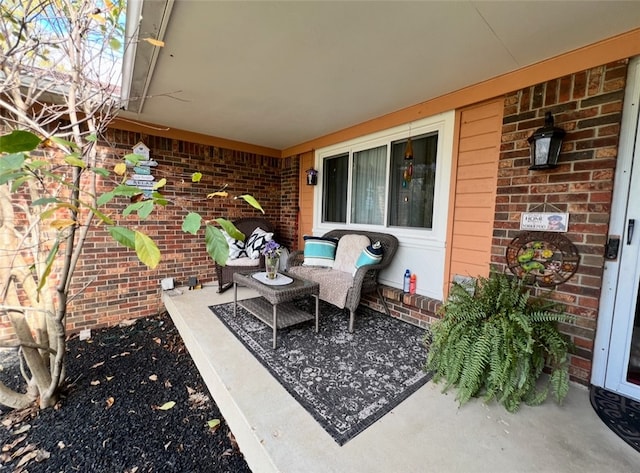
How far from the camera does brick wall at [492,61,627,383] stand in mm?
1737

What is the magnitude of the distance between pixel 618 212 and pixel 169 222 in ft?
14.0

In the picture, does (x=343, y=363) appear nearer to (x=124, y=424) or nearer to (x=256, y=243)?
(x=124, y=424)

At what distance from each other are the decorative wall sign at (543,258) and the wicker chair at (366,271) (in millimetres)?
1067

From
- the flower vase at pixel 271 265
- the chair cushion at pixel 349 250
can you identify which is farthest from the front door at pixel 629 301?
the flower vase at pixel 271 265

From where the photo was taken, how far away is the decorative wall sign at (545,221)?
189 cm

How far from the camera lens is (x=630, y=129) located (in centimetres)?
171

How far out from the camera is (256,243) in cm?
372

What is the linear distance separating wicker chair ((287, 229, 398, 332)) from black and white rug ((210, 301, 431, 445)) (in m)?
0.26

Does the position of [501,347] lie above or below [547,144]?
below

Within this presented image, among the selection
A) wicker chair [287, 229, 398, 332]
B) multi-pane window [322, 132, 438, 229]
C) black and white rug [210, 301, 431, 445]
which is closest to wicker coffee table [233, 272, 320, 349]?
black and white rug [210, 301, 431, 445]

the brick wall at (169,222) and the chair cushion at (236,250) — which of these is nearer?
the brick wall at (169,222)

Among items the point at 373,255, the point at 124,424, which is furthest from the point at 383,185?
the point at 124,424

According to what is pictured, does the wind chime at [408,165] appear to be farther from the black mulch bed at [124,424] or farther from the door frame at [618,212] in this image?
the black mulch bed at [124,424]

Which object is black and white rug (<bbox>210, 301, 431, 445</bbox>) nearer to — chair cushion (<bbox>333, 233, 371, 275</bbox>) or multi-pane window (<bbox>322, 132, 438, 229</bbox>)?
chair cushion (<bbox>333, 233, 371, 275</bbox>)
